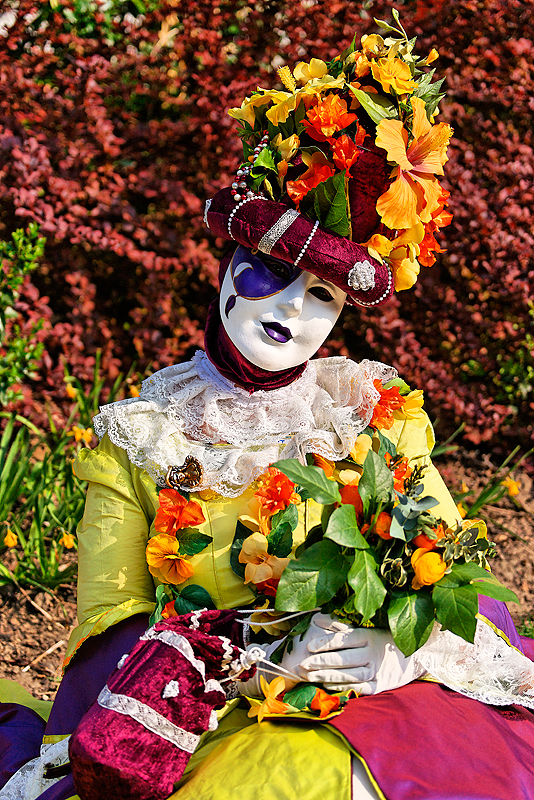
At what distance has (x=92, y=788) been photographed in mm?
1145

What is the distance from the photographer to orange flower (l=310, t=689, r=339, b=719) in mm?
1248

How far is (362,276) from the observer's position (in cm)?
148

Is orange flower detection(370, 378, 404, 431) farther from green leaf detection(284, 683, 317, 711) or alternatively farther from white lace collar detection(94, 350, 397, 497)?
green leaf detection(284, 683, 317, 711)

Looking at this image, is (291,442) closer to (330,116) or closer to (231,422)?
(231,422)

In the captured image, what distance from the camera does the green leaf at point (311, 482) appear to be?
1.25 meters

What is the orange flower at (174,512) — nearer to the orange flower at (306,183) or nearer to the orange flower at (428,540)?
the orange flower at (428,540)

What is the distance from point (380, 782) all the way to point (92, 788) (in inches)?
19.0

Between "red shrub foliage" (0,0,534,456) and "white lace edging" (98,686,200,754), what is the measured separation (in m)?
2.19

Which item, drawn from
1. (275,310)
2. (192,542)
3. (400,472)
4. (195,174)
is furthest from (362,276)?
(195,174)

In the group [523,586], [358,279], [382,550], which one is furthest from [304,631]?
[523,586]

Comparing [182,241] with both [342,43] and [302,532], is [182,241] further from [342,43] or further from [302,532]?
[302,532]

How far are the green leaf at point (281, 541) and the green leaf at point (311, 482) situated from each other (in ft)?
0.66

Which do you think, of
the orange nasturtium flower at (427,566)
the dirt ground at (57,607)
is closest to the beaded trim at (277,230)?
the orange nasturtium flower at (427,566)

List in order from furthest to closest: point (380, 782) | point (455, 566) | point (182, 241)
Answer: point (182, 241), point (455, 566), point (380, 782)
